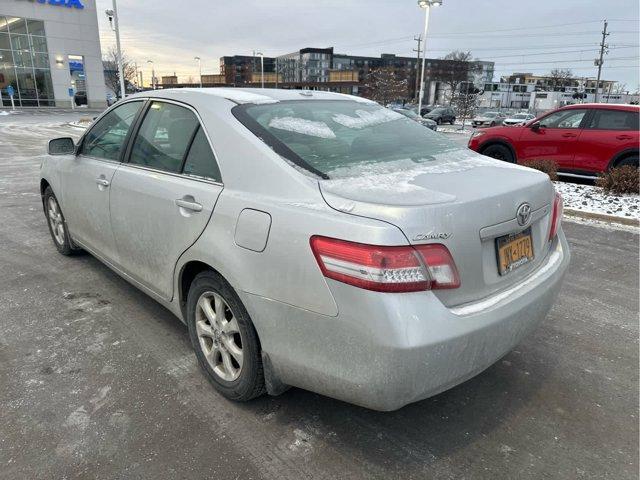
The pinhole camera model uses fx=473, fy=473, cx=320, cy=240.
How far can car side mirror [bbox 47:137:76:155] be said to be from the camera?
4086mm

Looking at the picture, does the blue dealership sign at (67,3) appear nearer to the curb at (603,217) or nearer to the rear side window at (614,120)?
the rear side window at (614,120)

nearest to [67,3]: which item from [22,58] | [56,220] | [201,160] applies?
[22,58]

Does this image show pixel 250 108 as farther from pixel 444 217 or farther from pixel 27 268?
pixel 27 268

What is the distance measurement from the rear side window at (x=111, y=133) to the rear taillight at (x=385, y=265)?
213 centimetres

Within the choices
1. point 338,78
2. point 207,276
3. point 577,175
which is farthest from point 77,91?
point 207,276

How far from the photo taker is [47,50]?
40625 mm

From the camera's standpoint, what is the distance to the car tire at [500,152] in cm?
985

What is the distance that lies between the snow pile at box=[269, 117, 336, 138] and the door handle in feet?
1.87

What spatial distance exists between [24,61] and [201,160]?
46.5m

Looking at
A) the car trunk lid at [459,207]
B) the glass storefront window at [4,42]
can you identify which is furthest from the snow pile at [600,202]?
the glass storefront window at [4,42]

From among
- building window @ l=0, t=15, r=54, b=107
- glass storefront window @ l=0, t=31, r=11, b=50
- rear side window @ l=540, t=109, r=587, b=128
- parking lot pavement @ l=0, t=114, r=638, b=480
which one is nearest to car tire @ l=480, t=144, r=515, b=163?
rear side window @ l=540, t=109, r=587, b=128

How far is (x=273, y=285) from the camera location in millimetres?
2027

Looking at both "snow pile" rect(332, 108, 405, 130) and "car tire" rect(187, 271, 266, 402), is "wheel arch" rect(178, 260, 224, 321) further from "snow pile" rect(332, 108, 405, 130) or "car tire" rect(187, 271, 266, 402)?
"snow pile" rect(332, 108, 405, 130)

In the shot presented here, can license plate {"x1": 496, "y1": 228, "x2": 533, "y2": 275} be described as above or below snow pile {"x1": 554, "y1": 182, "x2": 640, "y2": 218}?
above
